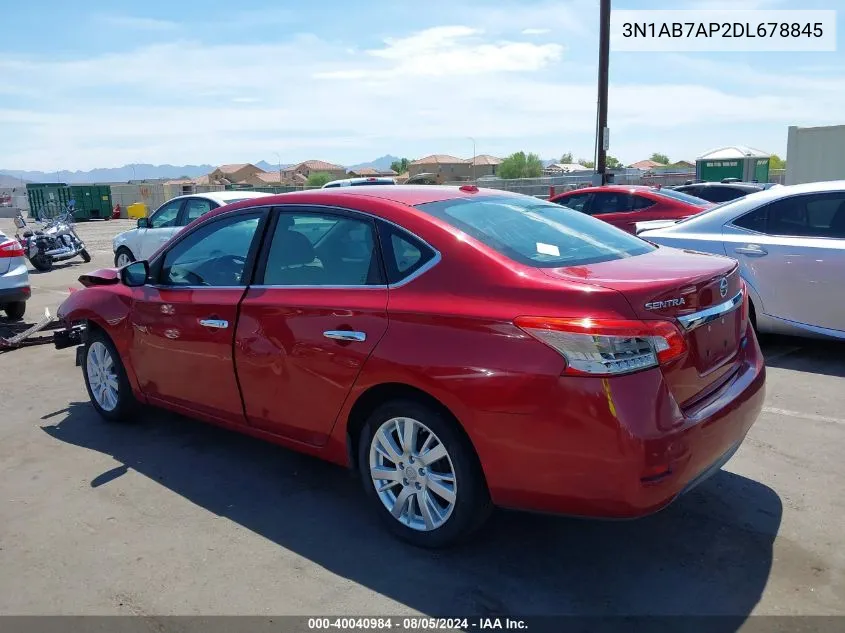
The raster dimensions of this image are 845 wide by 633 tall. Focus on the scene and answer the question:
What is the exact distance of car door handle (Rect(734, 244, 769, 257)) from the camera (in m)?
6.47

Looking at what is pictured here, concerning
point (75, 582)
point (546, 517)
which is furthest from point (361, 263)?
point (75, 582)

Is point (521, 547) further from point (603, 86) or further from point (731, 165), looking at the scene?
point (731, 165)

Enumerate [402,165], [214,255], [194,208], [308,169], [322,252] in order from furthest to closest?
[402,165] < [308,169] < [194,208] < [214,255] < [322,252]

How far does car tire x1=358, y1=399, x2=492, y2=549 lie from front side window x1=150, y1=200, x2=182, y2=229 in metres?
9.63

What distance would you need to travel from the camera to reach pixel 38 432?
17.3 ft

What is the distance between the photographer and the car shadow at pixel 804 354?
6238 millimetres

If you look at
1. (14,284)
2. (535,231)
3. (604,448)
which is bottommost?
(14,284)

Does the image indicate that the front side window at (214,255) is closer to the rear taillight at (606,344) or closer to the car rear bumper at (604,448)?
the car rear bumper at (604,448)

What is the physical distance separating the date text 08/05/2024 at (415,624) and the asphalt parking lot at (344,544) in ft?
0.21

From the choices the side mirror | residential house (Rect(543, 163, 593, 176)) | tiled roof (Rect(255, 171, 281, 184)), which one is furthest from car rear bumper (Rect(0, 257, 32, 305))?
tiled roof (Rect(255, 171, 281, 184))

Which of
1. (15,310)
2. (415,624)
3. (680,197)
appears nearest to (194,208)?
(15,310)

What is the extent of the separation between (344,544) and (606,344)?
1654mm

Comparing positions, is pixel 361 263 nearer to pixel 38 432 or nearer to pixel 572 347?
pixel 572 347

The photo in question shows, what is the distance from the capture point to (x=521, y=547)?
346cm
